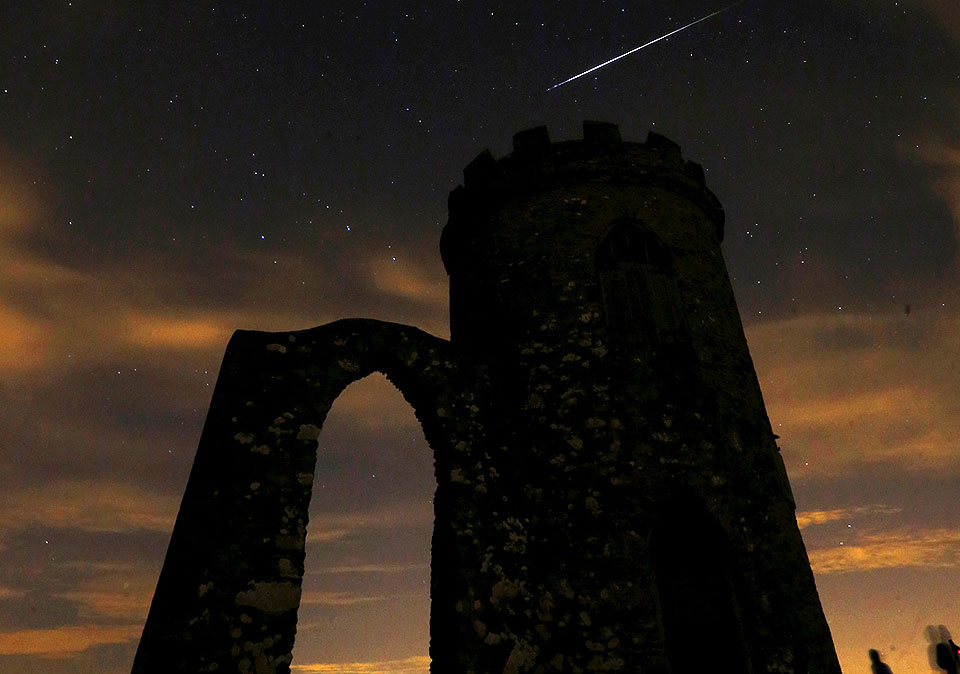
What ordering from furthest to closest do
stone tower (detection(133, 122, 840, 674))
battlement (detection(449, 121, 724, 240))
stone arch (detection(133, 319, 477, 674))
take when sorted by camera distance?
1. battlement (detection(449, 121, 724, 240))
2. stone tower (detection(133, 122, 840, 674))
3. stone arch (detection(133, 319, 477, 674))

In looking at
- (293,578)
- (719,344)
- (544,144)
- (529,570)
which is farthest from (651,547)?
(544,144)

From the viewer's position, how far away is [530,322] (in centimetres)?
807

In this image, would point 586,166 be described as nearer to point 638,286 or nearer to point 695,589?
point 638,286

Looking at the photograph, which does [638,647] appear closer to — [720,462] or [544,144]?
[720,462]

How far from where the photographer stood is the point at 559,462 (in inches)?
283

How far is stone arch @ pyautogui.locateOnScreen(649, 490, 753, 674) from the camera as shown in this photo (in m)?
6.52

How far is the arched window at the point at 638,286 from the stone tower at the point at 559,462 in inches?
1.2

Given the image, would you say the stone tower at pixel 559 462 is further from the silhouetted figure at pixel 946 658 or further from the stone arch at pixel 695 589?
the silhouetted figure at pixel 946 658

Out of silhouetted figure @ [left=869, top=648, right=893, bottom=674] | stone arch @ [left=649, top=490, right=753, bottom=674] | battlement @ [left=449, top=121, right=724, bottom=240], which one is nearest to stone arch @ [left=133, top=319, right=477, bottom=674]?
stone arch @ [left=649, top=490, right=753, bottom=674]

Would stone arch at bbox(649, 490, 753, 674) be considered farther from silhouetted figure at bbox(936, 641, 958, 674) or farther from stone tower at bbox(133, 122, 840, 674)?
silhouetted figure at bbox(936, 641, 958, 674)

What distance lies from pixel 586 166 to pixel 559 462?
180 inches

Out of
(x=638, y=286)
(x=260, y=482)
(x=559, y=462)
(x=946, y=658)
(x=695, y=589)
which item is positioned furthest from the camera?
(x=638, y=286)

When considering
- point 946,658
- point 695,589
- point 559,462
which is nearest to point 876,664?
point 946,658

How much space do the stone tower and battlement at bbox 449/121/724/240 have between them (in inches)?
1.9
